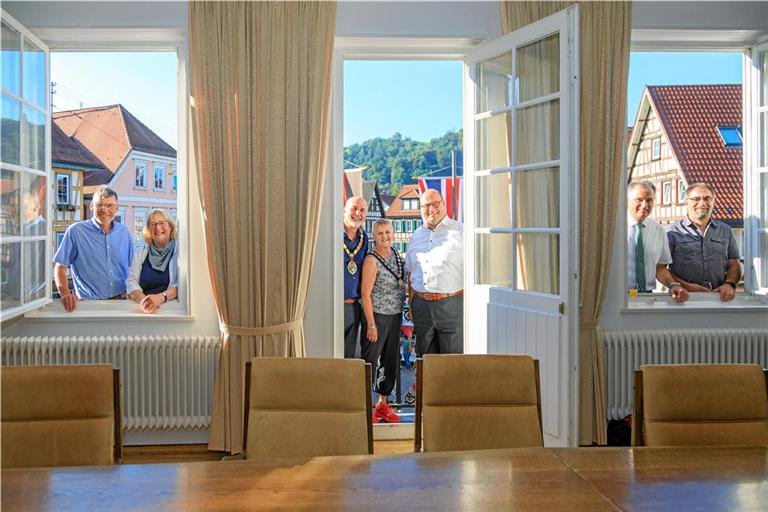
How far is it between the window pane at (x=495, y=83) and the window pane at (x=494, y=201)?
1.32 feet

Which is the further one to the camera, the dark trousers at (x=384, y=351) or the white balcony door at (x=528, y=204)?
the dark trousers at (x=384, y=351)

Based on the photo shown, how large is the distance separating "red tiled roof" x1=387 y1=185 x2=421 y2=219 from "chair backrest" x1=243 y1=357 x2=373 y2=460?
332 centimetres

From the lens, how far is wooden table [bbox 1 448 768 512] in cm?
170

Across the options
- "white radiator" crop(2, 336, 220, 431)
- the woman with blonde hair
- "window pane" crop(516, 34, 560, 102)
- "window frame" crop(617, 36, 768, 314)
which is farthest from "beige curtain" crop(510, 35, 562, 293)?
the woman with blonde hair

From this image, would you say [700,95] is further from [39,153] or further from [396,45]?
[39,153]

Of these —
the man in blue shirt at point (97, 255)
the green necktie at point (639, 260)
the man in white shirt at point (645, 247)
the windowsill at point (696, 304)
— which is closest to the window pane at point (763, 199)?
the windowsill at point (696, 304)

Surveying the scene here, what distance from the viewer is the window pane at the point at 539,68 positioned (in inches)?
149

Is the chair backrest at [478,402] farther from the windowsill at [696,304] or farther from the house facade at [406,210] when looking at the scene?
the house facade at [406,210]

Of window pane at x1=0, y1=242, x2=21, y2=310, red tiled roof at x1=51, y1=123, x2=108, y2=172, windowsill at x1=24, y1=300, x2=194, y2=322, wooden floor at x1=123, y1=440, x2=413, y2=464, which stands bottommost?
wooden floor at x1=123, y1=440, x2=413, y2=464

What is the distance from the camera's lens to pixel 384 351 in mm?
5090

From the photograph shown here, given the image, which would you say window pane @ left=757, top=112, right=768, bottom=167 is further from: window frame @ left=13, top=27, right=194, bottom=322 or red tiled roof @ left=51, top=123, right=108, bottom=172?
red tiled roof @ left=51, top=123, right=108, bottom=172

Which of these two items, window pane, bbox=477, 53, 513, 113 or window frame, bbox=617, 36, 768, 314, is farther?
window frame, bbox=617, 36, 768, 314

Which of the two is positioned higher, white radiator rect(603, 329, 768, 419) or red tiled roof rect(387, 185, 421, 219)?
red tiled roof rect(387, 185, 421, 219)

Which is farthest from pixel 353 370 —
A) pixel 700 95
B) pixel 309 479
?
pixel 700 95
